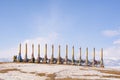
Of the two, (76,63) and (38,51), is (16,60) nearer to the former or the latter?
(38,51)

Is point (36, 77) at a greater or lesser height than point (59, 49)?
lesser

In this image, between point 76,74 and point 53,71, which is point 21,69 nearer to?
point 53,71

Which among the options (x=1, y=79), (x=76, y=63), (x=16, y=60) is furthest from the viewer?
(x=76, y=63)

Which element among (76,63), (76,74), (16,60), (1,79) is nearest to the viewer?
(1,79)

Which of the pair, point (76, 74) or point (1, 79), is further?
point (76, 74)

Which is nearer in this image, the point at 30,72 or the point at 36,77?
the point at 36,77

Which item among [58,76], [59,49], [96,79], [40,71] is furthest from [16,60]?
[96,79]

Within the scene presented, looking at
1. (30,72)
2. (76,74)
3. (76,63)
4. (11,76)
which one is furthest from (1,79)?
(76,63)

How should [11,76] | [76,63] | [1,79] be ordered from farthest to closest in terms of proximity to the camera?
[76,63] < [11,76] < [1,79]

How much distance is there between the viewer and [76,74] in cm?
6756

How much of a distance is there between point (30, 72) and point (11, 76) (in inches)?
262

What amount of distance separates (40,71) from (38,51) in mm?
29958

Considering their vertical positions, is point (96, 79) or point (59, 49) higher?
point (59, 49)

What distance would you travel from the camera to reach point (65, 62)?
101 metres
